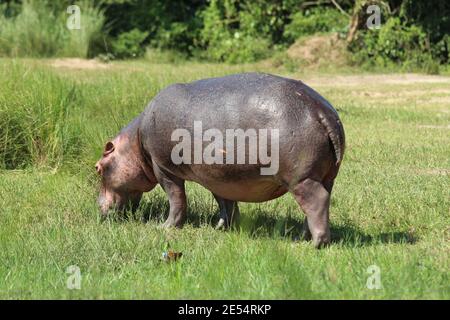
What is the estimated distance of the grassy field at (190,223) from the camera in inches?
194

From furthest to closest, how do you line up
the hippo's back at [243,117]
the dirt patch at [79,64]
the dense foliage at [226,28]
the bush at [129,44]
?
1. the bush at [129,44]
2. the dense foliage at [226,28]
3. the dirt patch at [79,64]
4. the hippo's back at [243,117]

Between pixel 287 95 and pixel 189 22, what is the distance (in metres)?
15.3

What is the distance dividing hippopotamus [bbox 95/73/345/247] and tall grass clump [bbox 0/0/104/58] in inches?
472

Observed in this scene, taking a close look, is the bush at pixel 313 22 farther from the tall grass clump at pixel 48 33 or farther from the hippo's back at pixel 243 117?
the hippo's back at pixel 243 117

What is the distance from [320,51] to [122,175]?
1192 centimetres

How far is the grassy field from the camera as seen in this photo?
494 cm

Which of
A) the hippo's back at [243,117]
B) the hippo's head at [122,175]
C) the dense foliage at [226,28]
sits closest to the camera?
the hippo's back at [243,117]

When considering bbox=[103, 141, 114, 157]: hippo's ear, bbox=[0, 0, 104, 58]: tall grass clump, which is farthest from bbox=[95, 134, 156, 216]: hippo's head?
bbox=[0, 0, 104, 58]: tall grass clump

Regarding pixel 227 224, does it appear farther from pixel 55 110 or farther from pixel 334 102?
pixel 334 102

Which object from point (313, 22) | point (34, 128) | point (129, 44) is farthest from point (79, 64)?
point (34, 128)

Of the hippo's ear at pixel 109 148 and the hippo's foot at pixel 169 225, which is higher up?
the hippo's ear at pixel 109 148

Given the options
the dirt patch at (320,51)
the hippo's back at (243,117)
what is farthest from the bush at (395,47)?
the hippo's back at (243,117)

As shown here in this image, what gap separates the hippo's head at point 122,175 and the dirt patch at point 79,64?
10259mm

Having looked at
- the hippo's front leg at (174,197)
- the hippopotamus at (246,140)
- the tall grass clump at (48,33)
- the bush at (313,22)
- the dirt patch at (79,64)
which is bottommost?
the dirt patch at (79,64)
